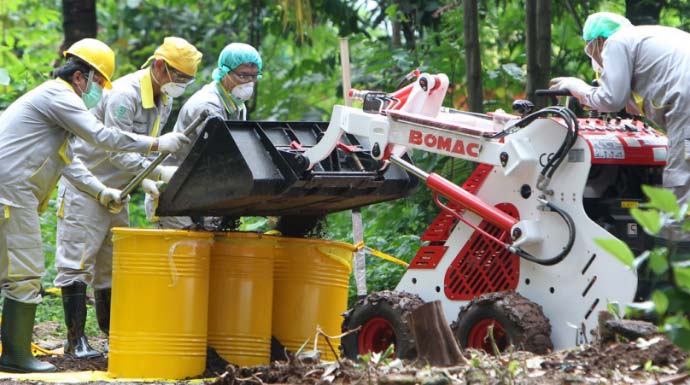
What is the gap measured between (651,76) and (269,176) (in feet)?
6.80

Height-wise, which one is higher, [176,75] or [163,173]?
[176,75]

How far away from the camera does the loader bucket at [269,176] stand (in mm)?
6113

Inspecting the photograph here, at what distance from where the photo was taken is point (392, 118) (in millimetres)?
6176

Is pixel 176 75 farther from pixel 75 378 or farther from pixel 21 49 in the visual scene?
pixel 21 49

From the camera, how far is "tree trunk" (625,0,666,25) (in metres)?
9.41

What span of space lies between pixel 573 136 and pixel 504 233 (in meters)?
0.69

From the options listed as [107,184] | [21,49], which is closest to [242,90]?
[107,184]

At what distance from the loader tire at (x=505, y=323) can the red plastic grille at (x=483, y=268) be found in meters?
0.22

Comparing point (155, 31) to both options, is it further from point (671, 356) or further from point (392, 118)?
point (671, 356)

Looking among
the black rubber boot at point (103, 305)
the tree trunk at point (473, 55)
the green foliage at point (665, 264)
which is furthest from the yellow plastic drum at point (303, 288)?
the green foliage at point (665, 264)

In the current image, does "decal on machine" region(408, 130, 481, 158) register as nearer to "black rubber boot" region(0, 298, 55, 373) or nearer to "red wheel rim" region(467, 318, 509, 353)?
"red wheel rim" region(467, 318, 509, 353)

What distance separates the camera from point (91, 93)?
6.73m

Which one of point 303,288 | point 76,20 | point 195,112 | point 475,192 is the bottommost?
point 303,288

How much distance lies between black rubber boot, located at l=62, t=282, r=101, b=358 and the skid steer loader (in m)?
0.90
